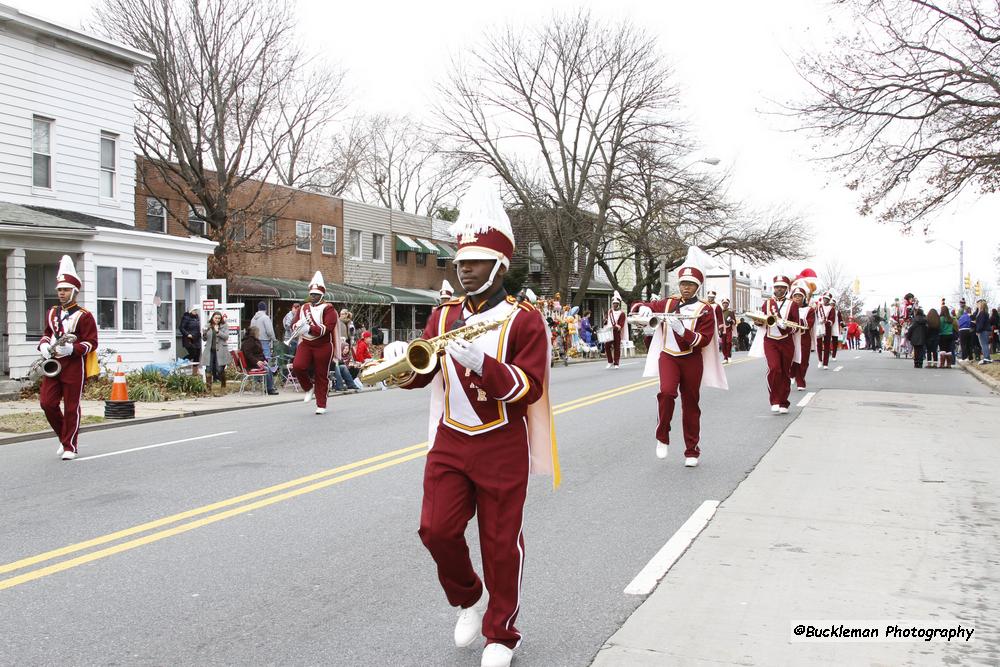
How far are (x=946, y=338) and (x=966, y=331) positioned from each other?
1932 mm

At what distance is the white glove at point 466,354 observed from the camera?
12.8ft

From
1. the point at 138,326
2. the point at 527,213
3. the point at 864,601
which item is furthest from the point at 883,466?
the point at 527,213

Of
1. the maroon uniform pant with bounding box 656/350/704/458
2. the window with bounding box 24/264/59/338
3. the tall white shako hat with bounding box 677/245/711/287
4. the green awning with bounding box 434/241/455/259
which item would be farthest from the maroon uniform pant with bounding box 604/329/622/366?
the green awning with bounding box 434/241/455/259

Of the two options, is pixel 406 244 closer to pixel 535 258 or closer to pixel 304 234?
pixel 304 234

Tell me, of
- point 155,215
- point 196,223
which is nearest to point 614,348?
point 196,223

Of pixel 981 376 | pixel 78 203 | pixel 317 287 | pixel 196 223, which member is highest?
pixel 196 223

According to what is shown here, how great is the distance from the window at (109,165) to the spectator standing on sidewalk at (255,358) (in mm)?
6843

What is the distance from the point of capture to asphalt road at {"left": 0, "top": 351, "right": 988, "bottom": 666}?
4.45 meters

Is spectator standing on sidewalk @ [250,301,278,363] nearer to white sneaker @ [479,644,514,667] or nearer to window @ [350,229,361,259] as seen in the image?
white sneaker @ [479,644,514,667]

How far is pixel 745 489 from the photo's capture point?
26.8 feet

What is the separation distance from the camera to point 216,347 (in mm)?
19375

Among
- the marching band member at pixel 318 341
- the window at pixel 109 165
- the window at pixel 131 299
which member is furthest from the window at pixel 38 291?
the marching band member at pixel 318 341

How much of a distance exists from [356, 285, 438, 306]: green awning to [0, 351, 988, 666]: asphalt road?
2629cm

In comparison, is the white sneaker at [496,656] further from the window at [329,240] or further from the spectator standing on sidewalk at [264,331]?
the window at [329,240]
